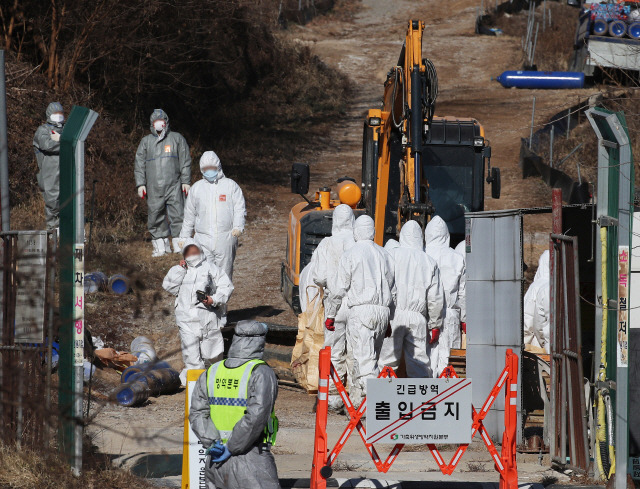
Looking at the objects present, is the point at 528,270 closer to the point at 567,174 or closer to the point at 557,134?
the point at 567,174

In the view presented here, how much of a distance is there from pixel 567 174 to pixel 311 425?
13509mm

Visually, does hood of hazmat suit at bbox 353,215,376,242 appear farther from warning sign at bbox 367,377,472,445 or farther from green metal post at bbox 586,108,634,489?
warning sign at bbox 367,377,472,445

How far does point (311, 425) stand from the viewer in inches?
359

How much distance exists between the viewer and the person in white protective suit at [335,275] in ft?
30.8

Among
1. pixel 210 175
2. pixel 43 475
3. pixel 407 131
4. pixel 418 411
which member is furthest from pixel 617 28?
pixel 43 475

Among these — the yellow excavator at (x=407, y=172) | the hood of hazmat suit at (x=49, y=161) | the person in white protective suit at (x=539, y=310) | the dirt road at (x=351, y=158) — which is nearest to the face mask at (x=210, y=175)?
the yellow excavator at (x=407, y=172)

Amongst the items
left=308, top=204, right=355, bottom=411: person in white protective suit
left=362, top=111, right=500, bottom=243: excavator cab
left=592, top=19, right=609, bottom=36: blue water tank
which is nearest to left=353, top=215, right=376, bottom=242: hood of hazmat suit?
left=308, top=204, right=355, bottom=411: person in white protective suit

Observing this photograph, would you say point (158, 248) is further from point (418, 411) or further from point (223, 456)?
point (223, 456)

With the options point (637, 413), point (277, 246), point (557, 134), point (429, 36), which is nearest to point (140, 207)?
point (277, 246)

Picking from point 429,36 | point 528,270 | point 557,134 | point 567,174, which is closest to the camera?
point 528,270

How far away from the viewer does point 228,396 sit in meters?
5.59

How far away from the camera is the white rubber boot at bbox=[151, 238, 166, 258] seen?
14969 mm

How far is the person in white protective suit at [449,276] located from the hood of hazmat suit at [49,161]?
18.8ft

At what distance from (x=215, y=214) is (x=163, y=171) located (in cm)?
283
